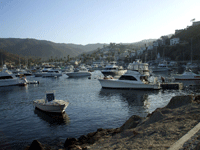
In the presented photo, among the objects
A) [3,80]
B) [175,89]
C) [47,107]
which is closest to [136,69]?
[175,89]

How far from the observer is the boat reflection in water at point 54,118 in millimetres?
17844

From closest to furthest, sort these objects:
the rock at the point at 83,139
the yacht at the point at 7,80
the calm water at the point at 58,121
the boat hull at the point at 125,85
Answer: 1. the rock at the point at 83,139
2. the calm water at the point at 58,121
3. the boat hull at the point at 125,85
4. the yacht at the point at 7,80

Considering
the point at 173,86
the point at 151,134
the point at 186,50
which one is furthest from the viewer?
the point at 186,50

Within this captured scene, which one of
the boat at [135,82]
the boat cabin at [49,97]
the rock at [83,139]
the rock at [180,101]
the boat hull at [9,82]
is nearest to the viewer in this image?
the rock at [83,139]

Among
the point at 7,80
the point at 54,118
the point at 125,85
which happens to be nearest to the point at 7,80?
the point at 7,80

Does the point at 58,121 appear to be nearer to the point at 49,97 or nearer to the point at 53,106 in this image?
the point at 53,106

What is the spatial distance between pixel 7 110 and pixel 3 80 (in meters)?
31.8

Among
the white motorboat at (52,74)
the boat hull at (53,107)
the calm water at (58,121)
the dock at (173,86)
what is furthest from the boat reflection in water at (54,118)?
the white motorboat at (52,74)

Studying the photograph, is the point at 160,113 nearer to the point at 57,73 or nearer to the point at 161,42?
the point at 57,73

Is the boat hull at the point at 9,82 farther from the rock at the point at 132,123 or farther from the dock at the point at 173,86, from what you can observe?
the rock at the point at 132,123

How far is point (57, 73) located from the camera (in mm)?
81000

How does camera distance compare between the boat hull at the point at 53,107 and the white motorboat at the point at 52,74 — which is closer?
the boat hull at the point at 53,107

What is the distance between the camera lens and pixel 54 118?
19.0 m

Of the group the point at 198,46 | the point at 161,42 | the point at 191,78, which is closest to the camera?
the point at 191,78
